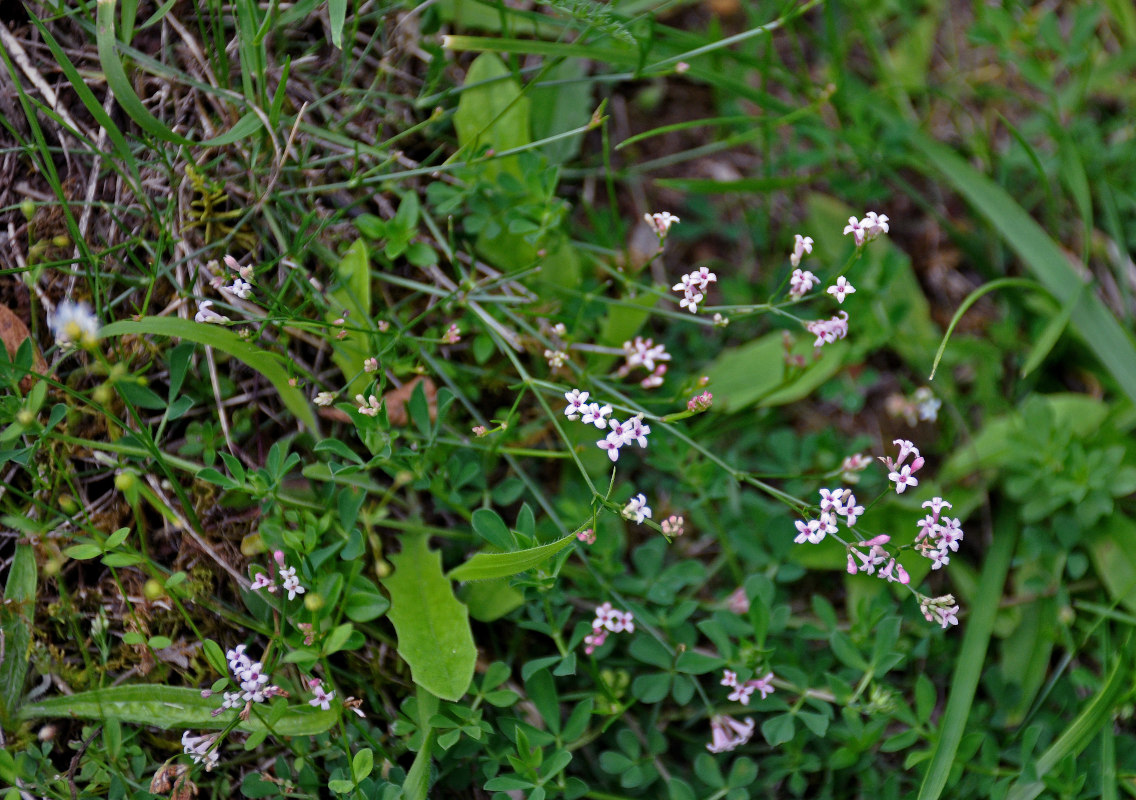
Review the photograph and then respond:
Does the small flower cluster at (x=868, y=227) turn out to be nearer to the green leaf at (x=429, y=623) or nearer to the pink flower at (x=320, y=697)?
the green leaf at (x=429, y=623)

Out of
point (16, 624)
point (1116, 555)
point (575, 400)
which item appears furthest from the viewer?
point (1116, 555)

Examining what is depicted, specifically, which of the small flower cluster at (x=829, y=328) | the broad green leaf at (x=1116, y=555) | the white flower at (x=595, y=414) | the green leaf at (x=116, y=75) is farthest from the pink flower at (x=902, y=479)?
the green leaf at (x=116, y=75)

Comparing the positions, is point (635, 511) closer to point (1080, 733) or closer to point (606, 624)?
point (606, 624)

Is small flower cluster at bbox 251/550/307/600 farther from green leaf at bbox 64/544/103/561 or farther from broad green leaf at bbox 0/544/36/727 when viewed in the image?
broad green leaf at bbox 0/544/36/727

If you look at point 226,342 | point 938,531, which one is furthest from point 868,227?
point 226,342

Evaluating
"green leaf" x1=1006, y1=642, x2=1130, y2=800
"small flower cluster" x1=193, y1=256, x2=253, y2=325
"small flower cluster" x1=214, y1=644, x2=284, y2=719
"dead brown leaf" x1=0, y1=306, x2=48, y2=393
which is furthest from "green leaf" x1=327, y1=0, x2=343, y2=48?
"green leaf" x1=1006, y1=642, x2=1130, y2=800

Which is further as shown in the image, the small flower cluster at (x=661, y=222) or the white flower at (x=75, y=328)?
the small flower cluster at (x=661, y=222)

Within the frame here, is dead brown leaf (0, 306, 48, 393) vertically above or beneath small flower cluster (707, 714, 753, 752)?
above
